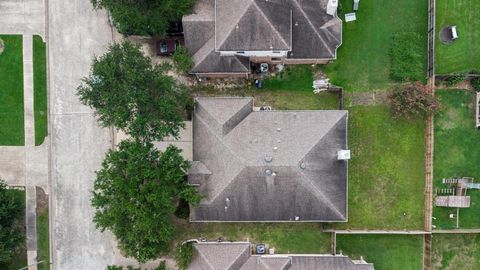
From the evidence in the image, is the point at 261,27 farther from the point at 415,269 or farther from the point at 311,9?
the point at 415,269

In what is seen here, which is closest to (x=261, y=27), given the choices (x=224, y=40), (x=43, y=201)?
(x=224, y=40)

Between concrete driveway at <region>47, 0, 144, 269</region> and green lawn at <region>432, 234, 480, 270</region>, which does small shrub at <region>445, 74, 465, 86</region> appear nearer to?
green lawn at <region>432, 234, 480, 270</region>

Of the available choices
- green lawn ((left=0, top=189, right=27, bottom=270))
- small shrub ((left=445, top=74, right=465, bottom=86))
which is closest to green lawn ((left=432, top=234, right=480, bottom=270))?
small shrub ((left=445, top=74, right=465, bottom=86))

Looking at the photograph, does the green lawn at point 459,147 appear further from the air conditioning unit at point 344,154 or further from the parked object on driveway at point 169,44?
the parked object on driveway at point 169,44

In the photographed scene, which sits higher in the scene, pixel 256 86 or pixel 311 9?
pixel 311 9

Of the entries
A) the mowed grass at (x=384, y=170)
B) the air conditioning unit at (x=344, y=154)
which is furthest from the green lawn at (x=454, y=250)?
the air conditioning unit at (x=344, y=154)

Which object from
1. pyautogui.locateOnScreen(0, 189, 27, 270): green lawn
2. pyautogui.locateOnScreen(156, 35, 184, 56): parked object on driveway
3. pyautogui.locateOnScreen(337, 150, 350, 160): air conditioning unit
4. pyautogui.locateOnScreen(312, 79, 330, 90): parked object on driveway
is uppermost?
pyautogui.locateOnScreen(156, 35, 184, 56): parked object on driveway

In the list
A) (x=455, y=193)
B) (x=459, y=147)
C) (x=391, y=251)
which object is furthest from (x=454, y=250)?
(x=459, y=147)
